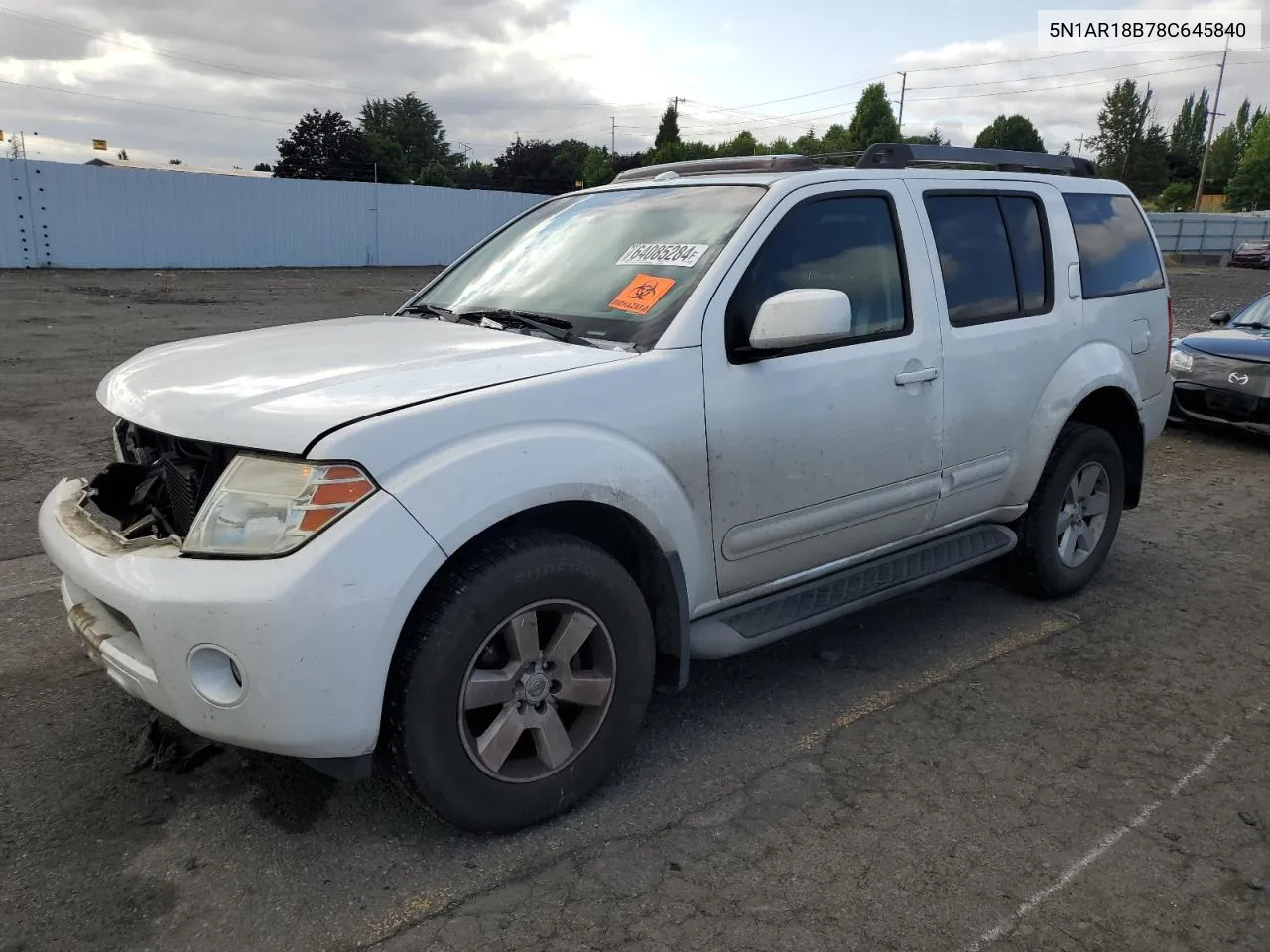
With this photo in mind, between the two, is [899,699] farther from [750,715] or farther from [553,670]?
[553,670]

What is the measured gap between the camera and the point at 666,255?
3.34 metres

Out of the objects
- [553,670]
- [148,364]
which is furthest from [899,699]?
[148,364]

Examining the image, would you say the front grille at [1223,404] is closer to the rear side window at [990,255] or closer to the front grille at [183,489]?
the rear side window at [990,255]

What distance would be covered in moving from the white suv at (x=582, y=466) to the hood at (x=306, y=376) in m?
0.01

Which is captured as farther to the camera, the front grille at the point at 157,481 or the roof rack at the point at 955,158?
the roof rack at the point at 955,158

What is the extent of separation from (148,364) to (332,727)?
1.51 metres

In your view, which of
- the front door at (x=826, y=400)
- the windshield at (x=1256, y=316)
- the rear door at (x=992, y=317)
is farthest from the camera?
the windshield at (x=1256, y=316)

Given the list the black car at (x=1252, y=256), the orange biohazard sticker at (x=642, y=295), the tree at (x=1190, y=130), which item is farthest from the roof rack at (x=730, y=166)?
the tree at (x=1190, y=130)

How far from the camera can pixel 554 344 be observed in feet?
10.1

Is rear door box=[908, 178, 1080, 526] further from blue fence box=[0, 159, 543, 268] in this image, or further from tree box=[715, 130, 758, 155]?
Answer: tree box=[715, 130, 758, 155]

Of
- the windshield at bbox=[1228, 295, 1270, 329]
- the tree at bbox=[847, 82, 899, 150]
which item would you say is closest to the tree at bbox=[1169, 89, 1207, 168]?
the tree at bbox=[847, 82, 899, 150]

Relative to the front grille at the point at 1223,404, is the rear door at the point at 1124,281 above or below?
above

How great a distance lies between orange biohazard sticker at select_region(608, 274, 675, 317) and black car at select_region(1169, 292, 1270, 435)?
6.37m

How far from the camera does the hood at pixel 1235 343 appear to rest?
8328 millimetres
